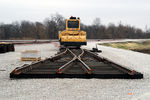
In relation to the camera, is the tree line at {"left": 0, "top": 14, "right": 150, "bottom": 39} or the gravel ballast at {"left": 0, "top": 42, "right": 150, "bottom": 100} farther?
the tree line at {"left": 0, "top": 14, "right": 150, "bottom": 39}

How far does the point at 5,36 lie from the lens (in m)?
81.6

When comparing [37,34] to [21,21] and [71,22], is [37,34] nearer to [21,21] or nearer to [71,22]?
[21,21]

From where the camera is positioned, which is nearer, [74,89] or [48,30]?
[74,89]

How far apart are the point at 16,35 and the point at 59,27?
2284 centimetres

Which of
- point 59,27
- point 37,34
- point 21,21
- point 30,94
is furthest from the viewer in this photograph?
point 21,21

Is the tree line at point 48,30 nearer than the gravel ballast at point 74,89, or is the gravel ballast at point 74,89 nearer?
the gravel ballast at point 74,89

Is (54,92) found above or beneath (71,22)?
beneath

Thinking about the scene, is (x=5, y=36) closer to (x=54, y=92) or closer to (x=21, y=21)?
(x=21, y=21)

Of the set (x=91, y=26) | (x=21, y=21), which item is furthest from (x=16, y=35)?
(x=91, y=26)

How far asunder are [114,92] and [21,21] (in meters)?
103

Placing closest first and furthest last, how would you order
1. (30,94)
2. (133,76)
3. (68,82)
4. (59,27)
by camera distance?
(30,94)
(68,82)
(133,76)
(59,27)

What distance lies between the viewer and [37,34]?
8762cm

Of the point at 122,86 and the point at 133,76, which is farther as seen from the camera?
the point at 133,76

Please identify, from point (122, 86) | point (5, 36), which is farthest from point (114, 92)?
point (5, 36)
